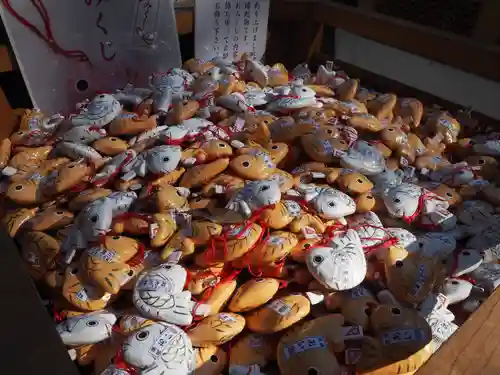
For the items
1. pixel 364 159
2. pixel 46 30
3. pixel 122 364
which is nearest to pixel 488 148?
pixel 364 159

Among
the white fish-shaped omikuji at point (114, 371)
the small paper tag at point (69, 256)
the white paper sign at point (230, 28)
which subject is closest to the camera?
the white fish-shaped omikuji at point (114, 371)

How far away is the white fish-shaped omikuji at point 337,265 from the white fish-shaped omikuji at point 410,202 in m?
0.24

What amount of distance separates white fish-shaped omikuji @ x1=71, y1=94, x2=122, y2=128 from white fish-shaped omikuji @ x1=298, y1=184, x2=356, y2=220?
651mm

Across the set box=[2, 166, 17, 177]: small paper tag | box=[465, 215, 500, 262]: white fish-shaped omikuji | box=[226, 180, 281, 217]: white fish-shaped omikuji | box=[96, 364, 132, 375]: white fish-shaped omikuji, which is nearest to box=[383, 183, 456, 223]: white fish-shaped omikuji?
Answer: box=[465, 215, 500, 262]: white fish-shaped omikuji

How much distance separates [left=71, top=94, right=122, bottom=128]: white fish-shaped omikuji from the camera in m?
1.43

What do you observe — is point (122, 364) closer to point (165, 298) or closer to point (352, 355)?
point (165, 298)

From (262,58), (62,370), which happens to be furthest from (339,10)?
(62,370)

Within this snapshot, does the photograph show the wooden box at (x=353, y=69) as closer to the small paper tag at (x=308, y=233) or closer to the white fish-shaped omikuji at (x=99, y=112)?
the white fish-shaped omikuji at (x=99, y=112)

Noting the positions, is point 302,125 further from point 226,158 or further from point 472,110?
point 472,110

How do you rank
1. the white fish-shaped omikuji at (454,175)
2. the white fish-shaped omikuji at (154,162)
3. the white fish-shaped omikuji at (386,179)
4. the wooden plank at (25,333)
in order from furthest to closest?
the white fish-shaped omikuji at (454,175), the white fish-shaped omikuji at (386,179), the white fish-shaped omikuji at (154,162), the wooden plank at (25,333)

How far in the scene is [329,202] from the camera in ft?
3.81

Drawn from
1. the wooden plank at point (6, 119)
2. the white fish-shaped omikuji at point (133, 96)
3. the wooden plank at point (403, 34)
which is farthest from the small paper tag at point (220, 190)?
the wooden plank at point (403, 34)

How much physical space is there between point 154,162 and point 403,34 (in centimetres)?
127

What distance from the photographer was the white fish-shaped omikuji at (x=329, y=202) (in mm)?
1154
